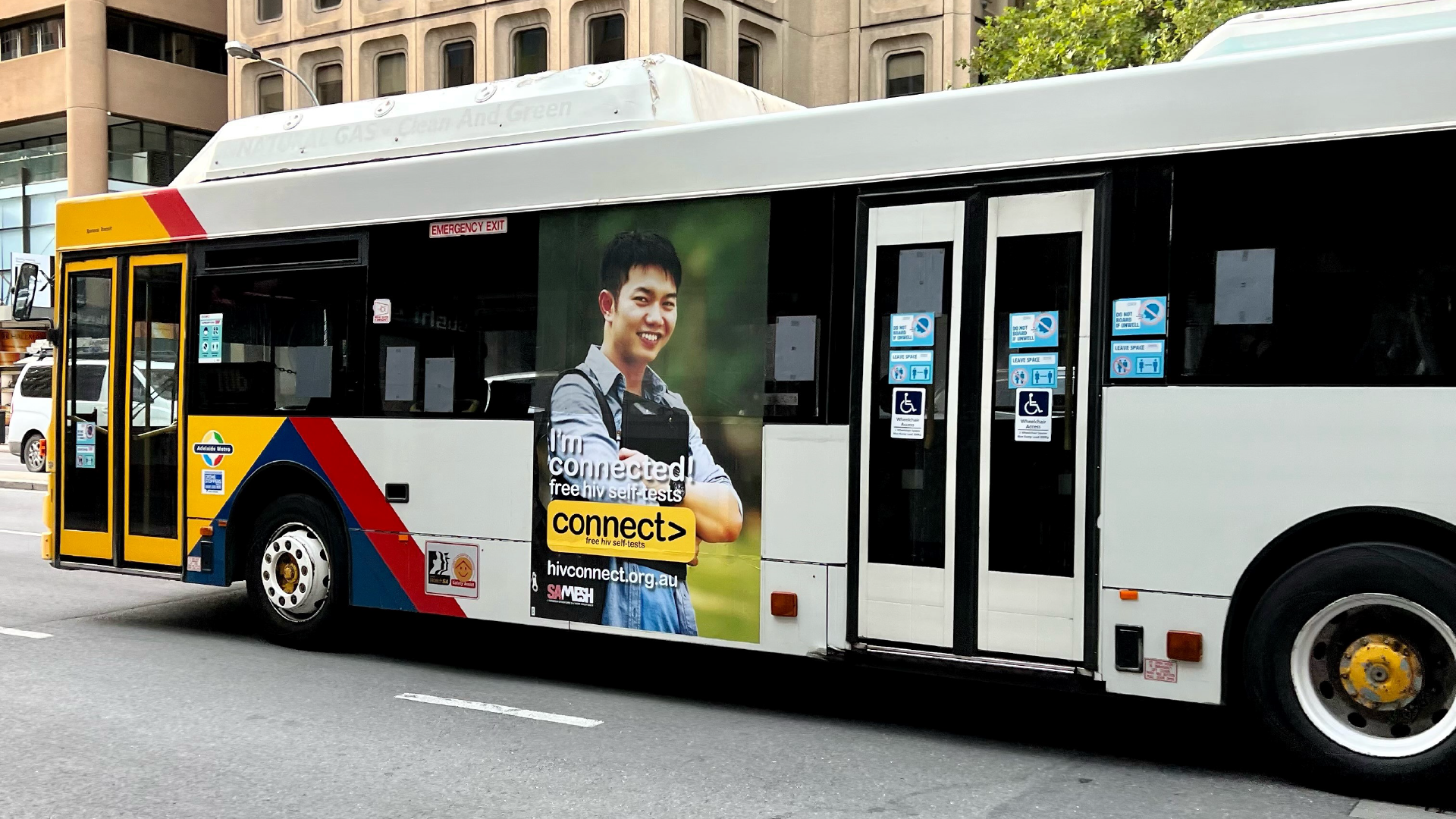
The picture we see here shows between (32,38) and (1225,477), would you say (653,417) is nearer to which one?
(1225,477)

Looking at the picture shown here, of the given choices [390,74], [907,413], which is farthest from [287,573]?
[390,74]

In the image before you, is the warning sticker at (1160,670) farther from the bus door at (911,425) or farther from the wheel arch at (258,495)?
the wheel arch at (258,495)

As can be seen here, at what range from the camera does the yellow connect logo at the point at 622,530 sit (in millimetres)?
6875

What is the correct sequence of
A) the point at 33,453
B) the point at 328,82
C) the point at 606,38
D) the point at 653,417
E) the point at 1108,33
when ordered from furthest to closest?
1. the point at 328,82
2. the point at 606,38
3. the point at 33,453
4. the point at 1108,33
5. the point at 653,417

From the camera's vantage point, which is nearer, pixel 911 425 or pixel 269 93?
pixel 911 425

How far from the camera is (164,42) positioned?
135 feet

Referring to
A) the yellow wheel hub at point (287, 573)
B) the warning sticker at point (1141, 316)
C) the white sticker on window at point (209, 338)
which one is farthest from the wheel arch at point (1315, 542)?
the white sticker on window at point (209, 338)

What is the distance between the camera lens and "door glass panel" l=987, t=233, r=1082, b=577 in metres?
5.82

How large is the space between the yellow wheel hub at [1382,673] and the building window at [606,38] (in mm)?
29788

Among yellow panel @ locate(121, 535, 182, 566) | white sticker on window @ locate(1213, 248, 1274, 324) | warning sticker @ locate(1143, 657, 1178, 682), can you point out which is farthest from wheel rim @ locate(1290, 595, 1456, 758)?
yellow panel @ locate(121, 535, 182, 566)

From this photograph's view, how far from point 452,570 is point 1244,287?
465 cm

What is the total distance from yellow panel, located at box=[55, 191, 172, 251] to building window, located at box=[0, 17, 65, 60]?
35.5 metres

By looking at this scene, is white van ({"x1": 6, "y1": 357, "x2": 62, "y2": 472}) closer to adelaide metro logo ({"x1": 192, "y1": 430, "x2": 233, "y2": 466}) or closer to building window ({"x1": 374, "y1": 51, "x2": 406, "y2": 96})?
building window ({"x1": 374, "y1": 51, "x2": 406, "y2": 96})

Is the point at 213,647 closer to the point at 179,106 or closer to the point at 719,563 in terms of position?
the point at 719,563
